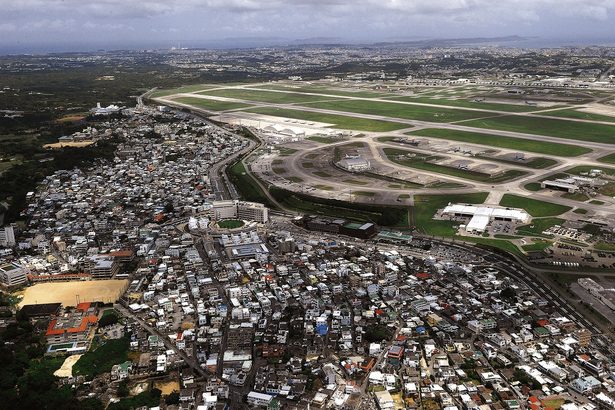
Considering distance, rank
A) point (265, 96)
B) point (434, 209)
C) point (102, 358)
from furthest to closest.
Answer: point (265, 96) < point (434, 209) < point (102, 358)

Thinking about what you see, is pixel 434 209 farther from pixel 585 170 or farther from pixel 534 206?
pixel 585 170

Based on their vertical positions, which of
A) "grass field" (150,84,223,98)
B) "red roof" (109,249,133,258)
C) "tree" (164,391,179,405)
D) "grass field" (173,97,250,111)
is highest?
"grass field" (150,84,223,98)

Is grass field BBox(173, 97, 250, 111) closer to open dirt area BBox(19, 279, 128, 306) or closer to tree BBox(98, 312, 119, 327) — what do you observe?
open dirt area BBox(19, 279, 128, 306)

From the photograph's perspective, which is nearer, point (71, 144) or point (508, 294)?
point (508, 294)

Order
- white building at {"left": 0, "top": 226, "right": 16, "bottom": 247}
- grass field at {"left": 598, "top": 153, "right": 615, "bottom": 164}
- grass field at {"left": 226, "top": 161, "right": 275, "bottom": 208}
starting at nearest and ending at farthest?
1. white building at {"left": 0, "top": 226, "right": 16, "bottom": 247}
2. grass field at {"left": 226, "top": 161, "right": 275, "bottom": 208}
3. grass field at {"left": 598, "top": 153, "right": 615, "bottom": 164}

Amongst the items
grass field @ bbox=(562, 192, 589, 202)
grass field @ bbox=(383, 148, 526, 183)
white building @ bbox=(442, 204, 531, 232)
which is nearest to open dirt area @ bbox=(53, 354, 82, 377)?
white building @ bbox=(442, 204, 531, 232)

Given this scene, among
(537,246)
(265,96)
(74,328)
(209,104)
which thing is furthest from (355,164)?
(265,96)

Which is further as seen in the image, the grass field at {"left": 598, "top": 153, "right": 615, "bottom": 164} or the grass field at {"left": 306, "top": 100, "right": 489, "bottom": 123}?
the grass field at {"left": 306, "top": 100, "right": 489, "bottom": 123}

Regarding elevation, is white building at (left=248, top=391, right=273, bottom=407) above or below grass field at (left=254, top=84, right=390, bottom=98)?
below
